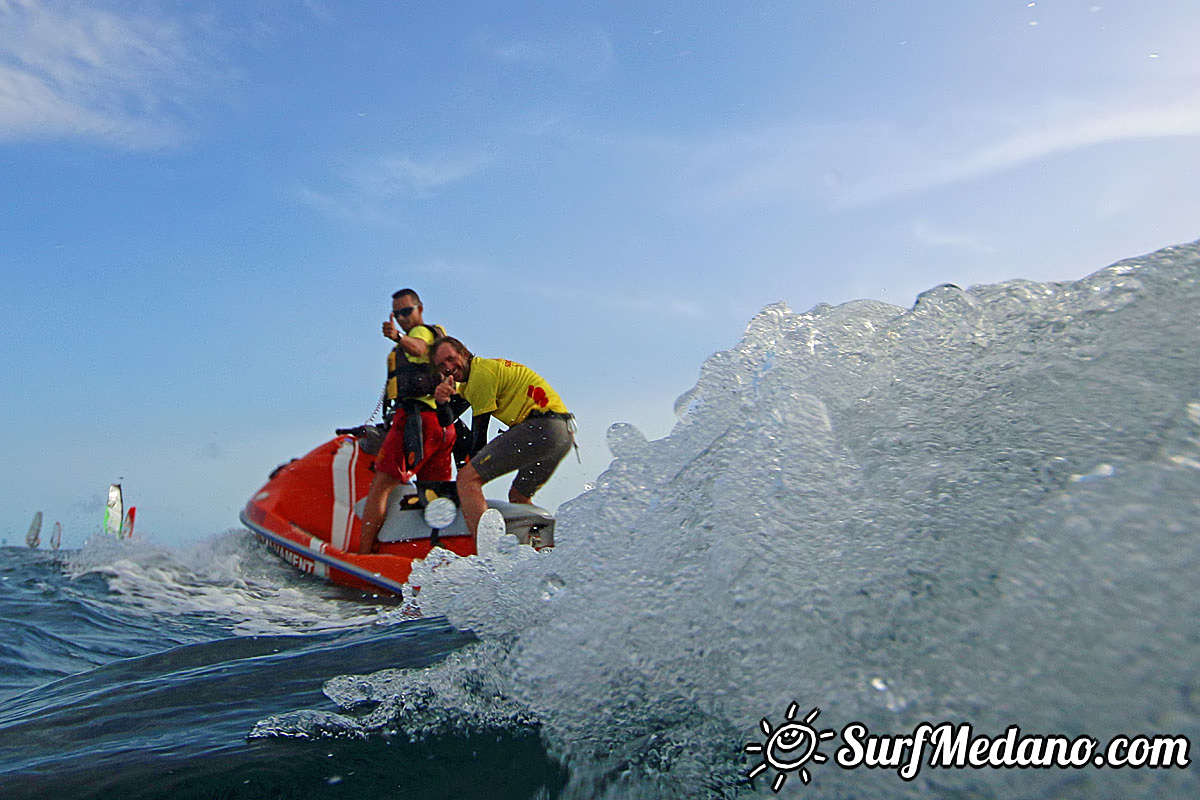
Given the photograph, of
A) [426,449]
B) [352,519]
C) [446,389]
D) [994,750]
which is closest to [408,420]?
[426,449]

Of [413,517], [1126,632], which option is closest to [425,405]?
[413,517]

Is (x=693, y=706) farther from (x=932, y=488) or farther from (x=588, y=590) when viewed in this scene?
(x=932, y=488)

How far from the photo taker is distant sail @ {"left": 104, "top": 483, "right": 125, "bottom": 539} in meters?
9.21

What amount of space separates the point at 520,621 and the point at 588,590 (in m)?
0.35

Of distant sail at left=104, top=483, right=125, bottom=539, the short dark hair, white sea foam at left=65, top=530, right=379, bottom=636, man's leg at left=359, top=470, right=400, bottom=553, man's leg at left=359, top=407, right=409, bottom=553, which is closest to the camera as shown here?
white sea foam at left=65, top=530, right=379, bottom=636

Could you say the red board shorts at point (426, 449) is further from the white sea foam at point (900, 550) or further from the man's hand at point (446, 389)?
the white sea foam at point (900, 550)

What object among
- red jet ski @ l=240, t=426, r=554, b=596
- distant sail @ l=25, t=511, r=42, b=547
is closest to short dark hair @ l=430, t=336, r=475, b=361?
red jet ski @ l=240, t=426, r=554, b=596

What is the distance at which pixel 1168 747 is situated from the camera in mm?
822

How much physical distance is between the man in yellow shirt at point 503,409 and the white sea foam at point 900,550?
134 inches

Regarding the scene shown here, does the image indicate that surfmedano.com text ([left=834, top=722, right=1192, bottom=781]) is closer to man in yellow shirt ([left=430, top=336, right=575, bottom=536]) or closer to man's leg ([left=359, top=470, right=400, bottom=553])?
man in yellow shirt ([left=430, top=336, right=575, bottom=536])

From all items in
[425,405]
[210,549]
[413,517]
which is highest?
[425,405]

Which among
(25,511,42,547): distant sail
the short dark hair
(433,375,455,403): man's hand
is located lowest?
(25,511,42,547): distant sail

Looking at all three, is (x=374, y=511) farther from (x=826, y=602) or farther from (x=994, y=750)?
Answer: (x=994, y=750)

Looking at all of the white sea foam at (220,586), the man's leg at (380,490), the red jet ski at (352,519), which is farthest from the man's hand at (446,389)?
the white sea foam at (220,586)
